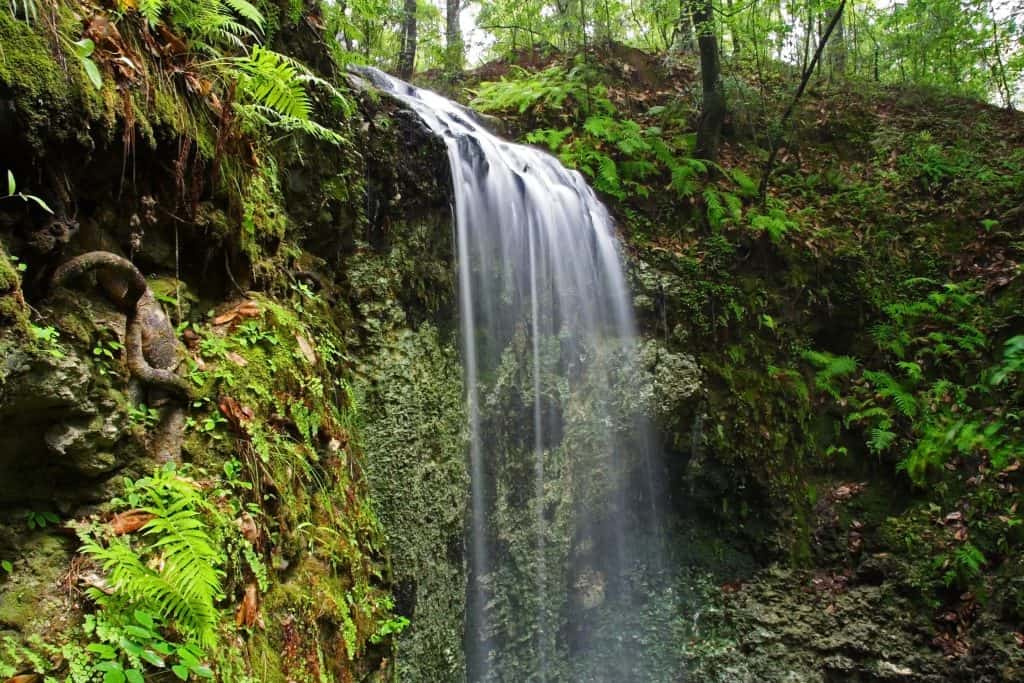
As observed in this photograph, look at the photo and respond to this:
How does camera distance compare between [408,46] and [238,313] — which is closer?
[238,313]

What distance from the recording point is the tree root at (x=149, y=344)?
7.59 ft

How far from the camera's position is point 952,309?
717 centimetres

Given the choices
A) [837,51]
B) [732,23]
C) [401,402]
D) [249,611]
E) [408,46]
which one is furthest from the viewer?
[837,51]

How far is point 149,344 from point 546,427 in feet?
13.6

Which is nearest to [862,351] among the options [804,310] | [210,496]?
[804,310]

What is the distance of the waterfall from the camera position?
5539 millimetres

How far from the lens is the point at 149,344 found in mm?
2424

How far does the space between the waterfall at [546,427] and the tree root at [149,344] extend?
309 centimetres

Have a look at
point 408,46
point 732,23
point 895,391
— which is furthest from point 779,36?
point 895,391

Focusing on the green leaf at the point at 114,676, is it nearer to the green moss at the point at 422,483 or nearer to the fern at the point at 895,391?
the green moss at the point at 422,483

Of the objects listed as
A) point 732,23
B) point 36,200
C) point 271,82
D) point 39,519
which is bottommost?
point 39,519

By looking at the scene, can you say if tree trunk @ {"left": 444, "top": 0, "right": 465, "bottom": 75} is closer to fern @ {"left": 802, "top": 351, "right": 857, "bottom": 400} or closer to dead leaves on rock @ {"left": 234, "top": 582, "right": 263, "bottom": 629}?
fern @ {"left": 802, "top": 351, "right": 857, "bottom": 400}

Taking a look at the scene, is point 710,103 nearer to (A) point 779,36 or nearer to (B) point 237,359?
(A) point 779,36

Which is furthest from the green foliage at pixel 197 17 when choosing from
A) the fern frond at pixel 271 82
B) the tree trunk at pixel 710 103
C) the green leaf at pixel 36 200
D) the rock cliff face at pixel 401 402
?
the tree trunk at pixel 710 103
